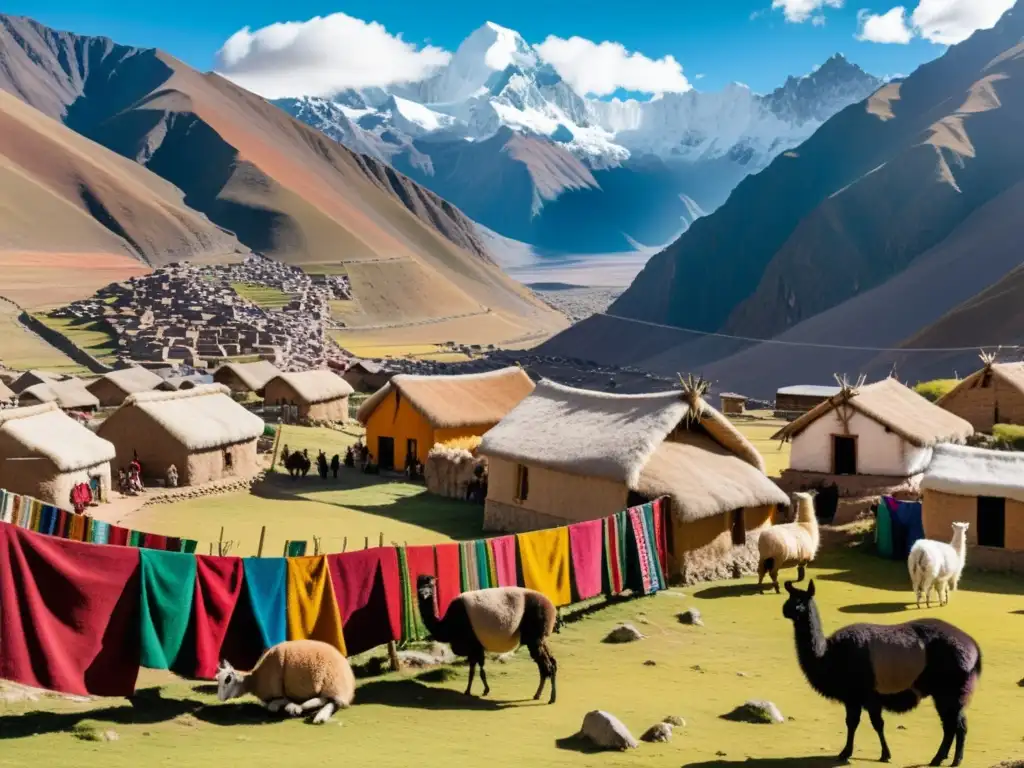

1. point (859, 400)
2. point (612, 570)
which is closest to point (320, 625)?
point (612, 570)

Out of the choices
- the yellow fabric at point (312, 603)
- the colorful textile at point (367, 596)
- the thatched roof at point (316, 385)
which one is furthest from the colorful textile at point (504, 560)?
the thatched roof at point (316, 385)

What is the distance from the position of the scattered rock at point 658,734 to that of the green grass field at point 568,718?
177 mm

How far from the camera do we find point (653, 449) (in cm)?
2381

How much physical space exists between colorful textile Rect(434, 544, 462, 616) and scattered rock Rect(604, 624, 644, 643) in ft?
9.71

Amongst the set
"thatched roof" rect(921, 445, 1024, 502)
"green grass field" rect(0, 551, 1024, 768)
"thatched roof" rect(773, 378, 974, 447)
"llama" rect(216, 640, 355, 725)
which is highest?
"thatched roof" rect(773, 378, 974, 447)

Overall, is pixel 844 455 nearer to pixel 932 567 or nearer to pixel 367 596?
pixel 932 567

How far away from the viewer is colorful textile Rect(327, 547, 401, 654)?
1498 cm

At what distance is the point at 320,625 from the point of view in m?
14.7

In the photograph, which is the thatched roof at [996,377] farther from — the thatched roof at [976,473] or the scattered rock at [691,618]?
the scattered rock at [691,618]

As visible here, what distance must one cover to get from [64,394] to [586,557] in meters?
44.3

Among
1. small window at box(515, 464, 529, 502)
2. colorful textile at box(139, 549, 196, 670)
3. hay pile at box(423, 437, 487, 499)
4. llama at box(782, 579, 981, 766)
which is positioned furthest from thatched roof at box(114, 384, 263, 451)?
llama at box(782, 579, 981, 766)

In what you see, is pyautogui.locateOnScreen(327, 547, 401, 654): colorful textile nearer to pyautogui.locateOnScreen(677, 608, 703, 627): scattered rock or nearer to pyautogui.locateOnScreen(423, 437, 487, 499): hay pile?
pyautogui.locateOnScreen(677, 608, 703, 627): scattered rock

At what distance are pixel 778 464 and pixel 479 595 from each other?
2793cm

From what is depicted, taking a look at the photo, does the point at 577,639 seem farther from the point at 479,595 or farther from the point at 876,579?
the point at 876,579
